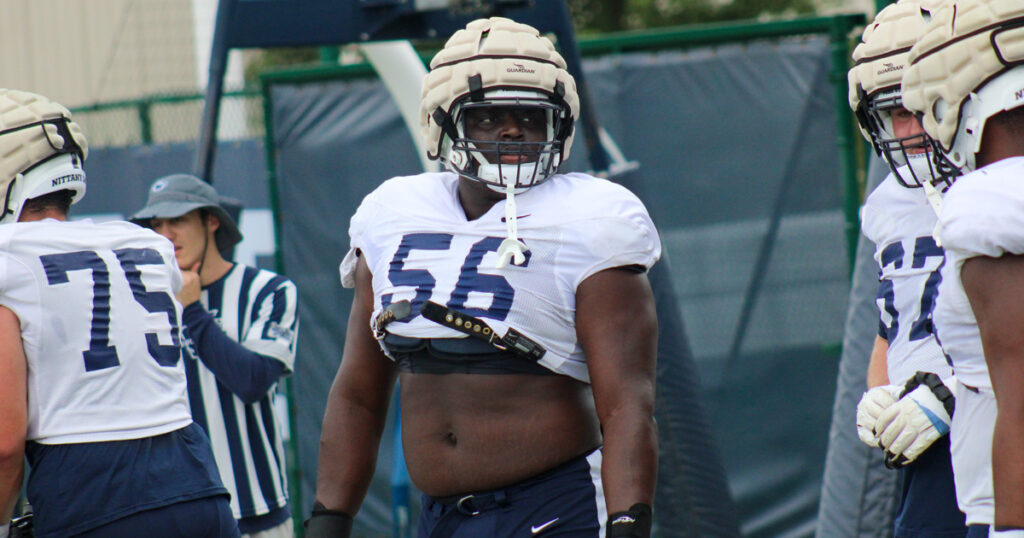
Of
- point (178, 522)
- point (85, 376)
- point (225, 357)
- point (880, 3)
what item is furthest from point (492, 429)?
point (880, 3)

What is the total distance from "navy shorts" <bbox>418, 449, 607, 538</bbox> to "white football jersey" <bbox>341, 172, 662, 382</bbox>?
23cm

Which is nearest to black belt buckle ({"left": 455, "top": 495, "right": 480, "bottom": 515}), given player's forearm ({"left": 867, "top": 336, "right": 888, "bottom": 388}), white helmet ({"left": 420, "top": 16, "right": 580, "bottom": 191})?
white helmet ({"left": 420, "top": 16, "right": 580, "bottom": 191})

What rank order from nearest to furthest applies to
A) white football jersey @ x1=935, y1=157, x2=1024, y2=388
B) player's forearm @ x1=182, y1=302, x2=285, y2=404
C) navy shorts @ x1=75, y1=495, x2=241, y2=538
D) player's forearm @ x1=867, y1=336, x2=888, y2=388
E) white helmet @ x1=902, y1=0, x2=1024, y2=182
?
1. white football jersey @ x1=935, y1=157, x2=1024, y2=388
2. white helmet @ x1=902, y1=0, x2=1024, y2=182
3. navy shorts @ x1=75, y1=495, x2=241, y2=538
4. player's forearm @ x1=867, y1=336, x2=888, y2=388
5. player's forearm @ x1=182, y1=302, x2=285, y2=404

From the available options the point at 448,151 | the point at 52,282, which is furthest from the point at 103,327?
the point at 448,151

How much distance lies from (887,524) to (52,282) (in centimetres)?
284

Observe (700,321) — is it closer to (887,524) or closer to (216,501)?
(887,524)

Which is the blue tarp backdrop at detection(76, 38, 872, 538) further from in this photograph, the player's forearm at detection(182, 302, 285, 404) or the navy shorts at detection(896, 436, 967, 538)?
the navy shorts at detection(896, 436, 967, 538)

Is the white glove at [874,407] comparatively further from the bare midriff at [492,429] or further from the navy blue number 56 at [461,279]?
the navy blue number 56 at [461,279]

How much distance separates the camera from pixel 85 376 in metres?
2.82

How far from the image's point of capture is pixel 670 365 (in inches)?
178

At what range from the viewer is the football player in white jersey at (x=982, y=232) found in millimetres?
1853

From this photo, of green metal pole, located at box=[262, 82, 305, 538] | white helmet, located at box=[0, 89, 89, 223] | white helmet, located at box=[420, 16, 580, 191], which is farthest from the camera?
green metal pole, located at box=[262, 82, 305, 538]

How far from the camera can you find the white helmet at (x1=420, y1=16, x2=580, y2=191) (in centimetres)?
271

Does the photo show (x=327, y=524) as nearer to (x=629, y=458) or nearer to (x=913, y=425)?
(x=629, y=458)
